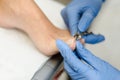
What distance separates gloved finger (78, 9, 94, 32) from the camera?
80 cm

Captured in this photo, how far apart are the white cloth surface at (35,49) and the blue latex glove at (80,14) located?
5 cm

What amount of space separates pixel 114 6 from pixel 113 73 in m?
0.46

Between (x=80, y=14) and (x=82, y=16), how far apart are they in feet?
0.21

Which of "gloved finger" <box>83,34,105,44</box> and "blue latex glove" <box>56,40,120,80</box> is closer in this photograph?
"blue latex glove" <box>56,40,120,80</box>

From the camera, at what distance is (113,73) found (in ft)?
2.35

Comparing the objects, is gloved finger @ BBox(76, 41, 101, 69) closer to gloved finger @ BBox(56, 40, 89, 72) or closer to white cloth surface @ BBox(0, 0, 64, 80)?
gloved finger @ BBox(56, 40, 89, 72)

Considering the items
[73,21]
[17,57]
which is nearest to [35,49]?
[17,57]

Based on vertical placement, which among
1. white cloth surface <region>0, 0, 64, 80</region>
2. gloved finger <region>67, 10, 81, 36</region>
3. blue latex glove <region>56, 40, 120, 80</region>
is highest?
white cloth surface <region>0, 0, 64, 80</region>

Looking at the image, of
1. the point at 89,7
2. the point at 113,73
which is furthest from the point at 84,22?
the point at 113,73

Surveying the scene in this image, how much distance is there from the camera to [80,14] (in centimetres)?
91

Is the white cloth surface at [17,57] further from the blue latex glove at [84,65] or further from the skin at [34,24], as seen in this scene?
the blue latex glove at [84,65]

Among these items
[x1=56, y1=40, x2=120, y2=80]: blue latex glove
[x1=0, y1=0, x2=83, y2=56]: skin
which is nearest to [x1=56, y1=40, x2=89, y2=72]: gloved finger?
[x1=56, y1=40, x2=120, y2=80]: blue latex glove

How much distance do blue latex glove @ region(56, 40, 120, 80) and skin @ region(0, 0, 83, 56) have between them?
4.1 inches

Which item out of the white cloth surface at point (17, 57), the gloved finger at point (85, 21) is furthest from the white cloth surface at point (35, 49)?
the gloved finger at point (85, 21)
